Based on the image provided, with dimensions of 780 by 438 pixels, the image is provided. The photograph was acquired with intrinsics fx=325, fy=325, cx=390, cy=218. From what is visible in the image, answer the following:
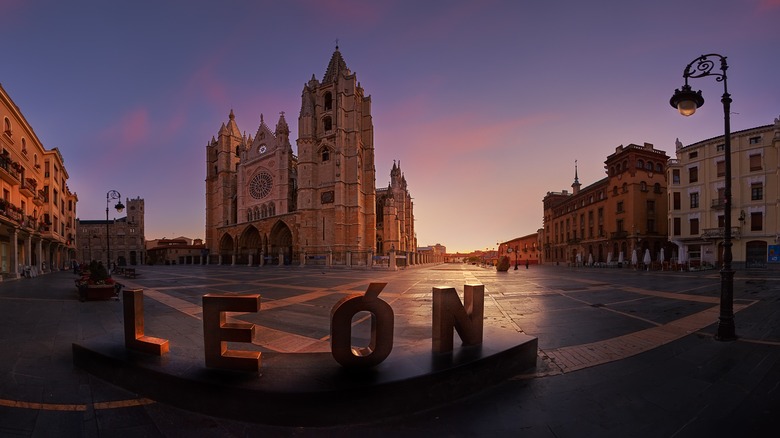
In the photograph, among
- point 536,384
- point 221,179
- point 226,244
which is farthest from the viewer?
point 221,179

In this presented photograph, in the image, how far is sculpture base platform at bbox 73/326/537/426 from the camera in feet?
10.4

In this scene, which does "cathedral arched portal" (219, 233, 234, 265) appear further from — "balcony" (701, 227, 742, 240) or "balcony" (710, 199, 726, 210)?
"balcony" (710, 199, 726, 210)

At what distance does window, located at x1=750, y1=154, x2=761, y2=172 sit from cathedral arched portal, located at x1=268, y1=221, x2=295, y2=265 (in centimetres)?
5874

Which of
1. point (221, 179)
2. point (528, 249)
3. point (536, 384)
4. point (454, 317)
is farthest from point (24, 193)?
point (528, 249)

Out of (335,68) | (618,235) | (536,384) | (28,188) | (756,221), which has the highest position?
(335,68)

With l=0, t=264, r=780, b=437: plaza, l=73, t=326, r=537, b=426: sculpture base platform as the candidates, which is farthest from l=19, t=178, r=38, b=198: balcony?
l=73, t=326, r=537, b=426: sculpture base platform

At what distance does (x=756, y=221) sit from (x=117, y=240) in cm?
11812

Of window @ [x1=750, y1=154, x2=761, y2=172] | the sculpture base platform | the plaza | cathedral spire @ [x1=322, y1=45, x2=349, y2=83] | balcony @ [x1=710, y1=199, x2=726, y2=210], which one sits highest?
cathedral spire @ [x1=322, y1=45, x2=349, y2=83]

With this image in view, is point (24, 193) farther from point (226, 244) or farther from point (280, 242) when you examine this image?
point (226, 244)

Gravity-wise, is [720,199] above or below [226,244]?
above

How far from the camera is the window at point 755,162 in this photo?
106 ft

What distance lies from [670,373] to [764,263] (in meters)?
40.0

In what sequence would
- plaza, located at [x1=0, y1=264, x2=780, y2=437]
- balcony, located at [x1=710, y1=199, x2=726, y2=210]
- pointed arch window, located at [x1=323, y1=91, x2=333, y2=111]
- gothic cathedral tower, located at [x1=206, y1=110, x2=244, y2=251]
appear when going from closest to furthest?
plaza, located at [x1=0, y1=264, x2=780, y2=437]
balcony, located at [x1=710, y1=199, x2=726, y2=210]
pointed arch window, located at [x1=323, y1=91, x2=333, y2=111]
gothic cathedral tower, located at [x1=206, y1=110, x2=244, y2=251]

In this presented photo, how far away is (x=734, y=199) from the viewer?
33250mm
